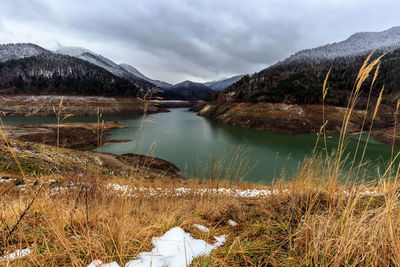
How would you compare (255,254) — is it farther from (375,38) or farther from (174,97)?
(375,38)

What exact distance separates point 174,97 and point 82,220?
180920mm

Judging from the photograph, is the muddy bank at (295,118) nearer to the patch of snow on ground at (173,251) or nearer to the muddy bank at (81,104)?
the muddy bank at (81,104)

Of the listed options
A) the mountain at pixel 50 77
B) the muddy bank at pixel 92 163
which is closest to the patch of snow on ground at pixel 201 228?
the muddy bank at pixel 92 163

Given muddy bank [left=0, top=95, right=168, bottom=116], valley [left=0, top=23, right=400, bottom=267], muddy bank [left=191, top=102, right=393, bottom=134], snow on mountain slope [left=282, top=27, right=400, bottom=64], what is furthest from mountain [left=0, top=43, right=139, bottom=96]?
snow on mountain slope [left=282, top=27, right=400, bottom=64]

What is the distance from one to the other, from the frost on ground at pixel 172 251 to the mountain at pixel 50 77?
85654mm

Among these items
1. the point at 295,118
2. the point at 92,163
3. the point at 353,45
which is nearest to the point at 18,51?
the point at 92,163

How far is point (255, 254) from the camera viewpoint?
4.55ft

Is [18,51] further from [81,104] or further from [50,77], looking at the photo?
[81,104]

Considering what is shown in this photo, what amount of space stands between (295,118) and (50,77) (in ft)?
356

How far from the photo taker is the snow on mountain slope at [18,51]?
5231 inches

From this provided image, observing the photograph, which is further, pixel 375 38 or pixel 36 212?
pixel 375 38

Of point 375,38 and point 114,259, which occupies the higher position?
point 375,38

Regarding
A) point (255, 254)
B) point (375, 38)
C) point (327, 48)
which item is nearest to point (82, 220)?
point (255, 254)

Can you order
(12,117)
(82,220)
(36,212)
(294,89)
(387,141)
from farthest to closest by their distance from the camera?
1. (294,89)
2. (12,117)
3. (387,141)
4. (36,212)
5. (82,220)
